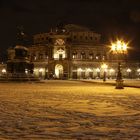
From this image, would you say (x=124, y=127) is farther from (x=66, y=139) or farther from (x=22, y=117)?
(x=22, y=117)

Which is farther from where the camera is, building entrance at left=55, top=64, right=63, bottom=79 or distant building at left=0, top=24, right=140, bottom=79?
distant building at left=0, top=24, right=140, bottom=79

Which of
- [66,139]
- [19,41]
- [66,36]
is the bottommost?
[66,139]

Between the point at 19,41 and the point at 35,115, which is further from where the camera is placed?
the point at 19,41

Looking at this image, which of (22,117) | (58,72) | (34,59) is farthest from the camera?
(34,59)

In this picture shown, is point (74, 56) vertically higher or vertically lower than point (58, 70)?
higher

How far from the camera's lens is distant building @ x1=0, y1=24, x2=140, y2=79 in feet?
379

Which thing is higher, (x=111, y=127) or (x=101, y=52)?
(x=101, y=52)

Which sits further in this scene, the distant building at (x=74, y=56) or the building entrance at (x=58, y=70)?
the distant building at (x=74, y=56)

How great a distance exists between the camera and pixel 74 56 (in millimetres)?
118938

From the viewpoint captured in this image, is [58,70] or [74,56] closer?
[58,70]

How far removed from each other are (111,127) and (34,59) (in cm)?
11615

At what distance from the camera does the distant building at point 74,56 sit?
A: 115438mm

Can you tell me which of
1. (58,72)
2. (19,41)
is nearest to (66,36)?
(58,72)

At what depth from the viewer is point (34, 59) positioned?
12556 cm
